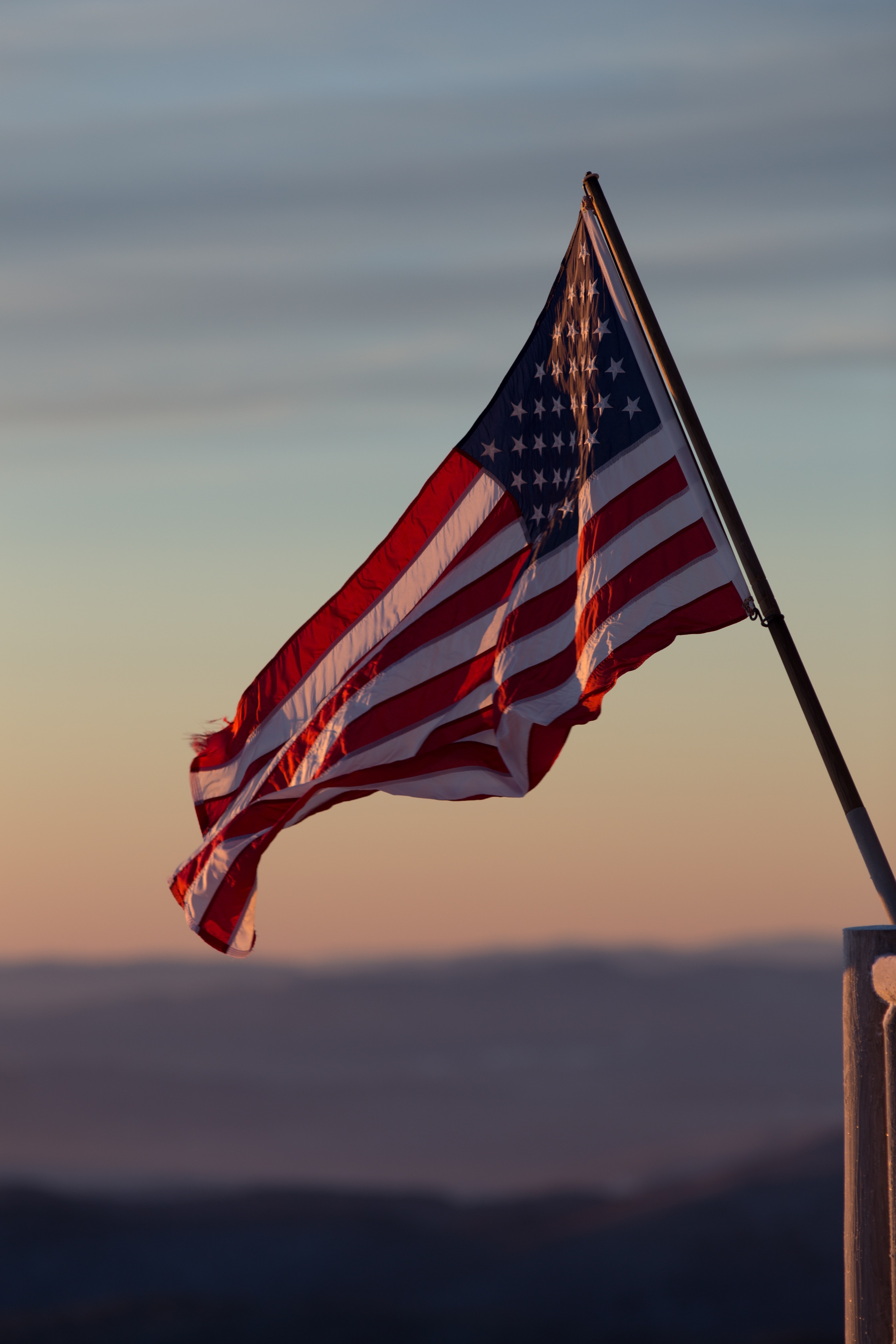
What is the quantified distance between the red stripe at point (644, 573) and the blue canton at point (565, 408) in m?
1.00

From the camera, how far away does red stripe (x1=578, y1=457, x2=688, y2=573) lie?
1331 centimetres

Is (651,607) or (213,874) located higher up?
(651,607)

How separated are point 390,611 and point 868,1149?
6.62 metres

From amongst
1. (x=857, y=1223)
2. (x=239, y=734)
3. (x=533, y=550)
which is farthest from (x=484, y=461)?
(x=857, y=1223)

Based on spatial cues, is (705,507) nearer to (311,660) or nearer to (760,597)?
(760,597)

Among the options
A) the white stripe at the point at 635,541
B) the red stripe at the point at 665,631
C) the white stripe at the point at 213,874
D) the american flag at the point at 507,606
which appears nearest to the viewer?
the red stripe at the point at 665,631

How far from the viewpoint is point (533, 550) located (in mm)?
14562

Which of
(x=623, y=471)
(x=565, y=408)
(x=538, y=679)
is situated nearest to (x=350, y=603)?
(x=538, y=679)

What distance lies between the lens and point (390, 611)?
1550 centimetres

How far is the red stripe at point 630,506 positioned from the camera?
13.3 meters

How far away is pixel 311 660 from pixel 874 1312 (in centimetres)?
797

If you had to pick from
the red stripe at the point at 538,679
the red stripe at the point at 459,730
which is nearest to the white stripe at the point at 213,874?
the red stripe at the point at 459,730

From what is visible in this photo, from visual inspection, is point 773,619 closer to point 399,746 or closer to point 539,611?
point 539,611

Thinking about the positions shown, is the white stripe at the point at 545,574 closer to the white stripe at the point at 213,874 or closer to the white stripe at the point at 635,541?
the white stripe at the point at 635,541
